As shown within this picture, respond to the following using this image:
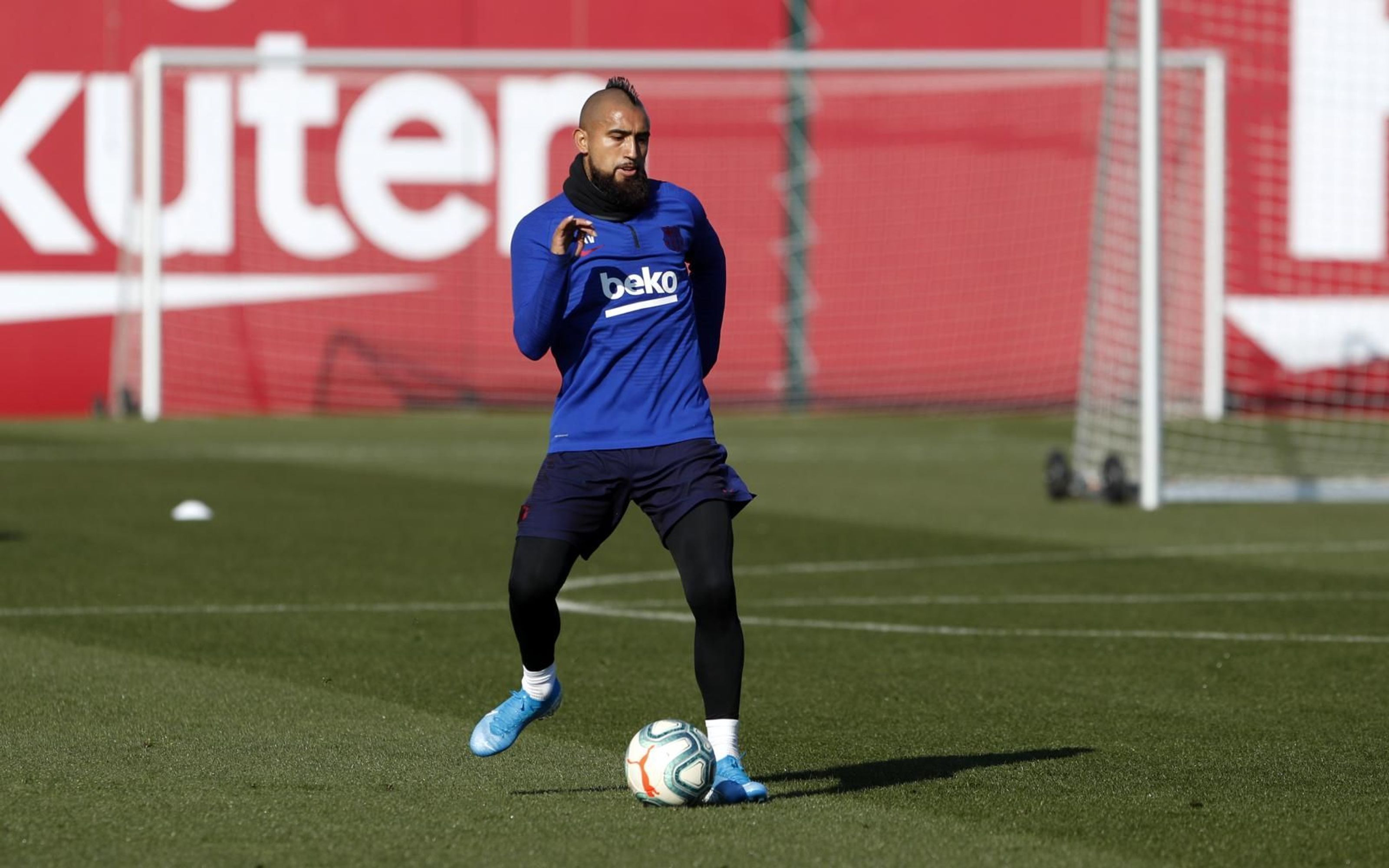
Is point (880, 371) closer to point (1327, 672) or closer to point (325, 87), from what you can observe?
point (325, 87)

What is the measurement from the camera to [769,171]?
27797 mm

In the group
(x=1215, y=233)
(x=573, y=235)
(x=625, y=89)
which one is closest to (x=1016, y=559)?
(x=625, y=89)

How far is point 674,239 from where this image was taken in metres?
6.41

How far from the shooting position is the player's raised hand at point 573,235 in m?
6.16

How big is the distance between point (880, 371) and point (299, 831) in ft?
73.5

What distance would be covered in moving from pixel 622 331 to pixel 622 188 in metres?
0.37

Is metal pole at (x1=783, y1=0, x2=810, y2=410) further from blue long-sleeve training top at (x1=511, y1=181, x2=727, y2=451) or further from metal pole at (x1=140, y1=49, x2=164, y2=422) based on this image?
blue long-sleeve training top at (x1=511, y1=181, x2=727, y2=451)

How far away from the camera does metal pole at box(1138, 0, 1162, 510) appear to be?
51.5 ft

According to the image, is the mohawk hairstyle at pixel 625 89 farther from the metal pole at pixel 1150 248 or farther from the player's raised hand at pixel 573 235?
the metal pole at pixel 1150 248

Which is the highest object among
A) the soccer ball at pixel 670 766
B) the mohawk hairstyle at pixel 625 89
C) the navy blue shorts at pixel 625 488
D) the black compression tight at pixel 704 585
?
the mohawk hairstyle at pixel 625 89

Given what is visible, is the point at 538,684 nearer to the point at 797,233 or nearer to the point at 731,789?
the point at 731,789

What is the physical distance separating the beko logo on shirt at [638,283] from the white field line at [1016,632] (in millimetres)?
3873

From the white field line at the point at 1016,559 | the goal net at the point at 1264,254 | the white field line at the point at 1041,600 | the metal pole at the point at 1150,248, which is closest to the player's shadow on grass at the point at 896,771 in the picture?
the white field line at the point at 1041,600

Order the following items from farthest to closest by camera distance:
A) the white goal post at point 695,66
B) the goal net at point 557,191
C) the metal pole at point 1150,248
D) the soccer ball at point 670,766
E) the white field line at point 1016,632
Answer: the goal net at point 557,191 < the white goal post at point 695,66 < the metal pole at point 1150,248 < the white field line at point 1016,632 < the soccer ball at point 670,766
